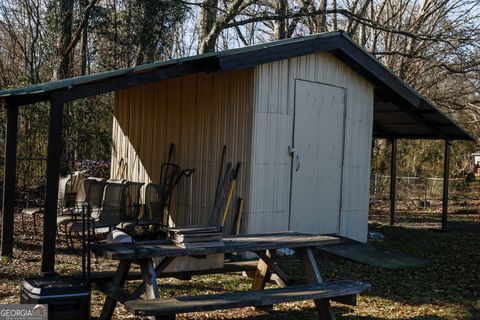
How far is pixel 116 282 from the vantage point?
17.8ft

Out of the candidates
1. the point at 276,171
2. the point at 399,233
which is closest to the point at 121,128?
the point at 276,171

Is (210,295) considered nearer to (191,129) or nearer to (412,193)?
(191,129)

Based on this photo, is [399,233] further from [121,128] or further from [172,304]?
[172,304]

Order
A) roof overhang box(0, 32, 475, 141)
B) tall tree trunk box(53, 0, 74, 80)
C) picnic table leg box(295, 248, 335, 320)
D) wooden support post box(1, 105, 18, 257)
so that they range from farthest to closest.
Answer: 1. tall tree trunk box(53, 0, 74, 80)
2. wooden support post box(1, 105, 18, 257)
3. roof overhang box(0, 32, 475, 141)
4. picnic table leg box(295, 248, 335, 320)

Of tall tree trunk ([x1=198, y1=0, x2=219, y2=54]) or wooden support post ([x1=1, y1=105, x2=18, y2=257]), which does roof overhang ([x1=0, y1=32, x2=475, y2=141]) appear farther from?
tall tree trunk ([x1=198, y1=0, x2=219, y2=54])

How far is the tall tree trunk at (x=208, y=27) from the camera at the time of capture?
17547 mm

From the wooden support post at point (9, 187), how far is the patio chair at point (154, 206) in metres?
1.89

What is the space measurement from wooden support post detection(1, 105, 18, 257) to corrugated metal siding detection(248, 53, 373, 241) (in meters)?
3.38

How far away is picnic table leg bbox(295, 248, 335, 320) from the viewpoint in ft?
18.4

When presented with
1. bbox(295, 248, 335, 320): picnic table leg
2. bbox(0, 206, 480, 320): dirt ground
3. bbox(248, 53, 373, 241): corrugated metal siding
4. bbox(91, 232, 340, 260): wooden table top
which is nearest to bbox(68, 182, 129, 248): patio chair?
bbox(0, 206, 480, 320): dirt ground

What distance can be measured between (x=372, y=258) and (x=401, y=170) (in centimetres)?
1601

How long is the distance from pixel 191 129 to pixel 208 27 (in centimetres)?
964

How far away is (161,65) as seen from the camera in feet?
24.6

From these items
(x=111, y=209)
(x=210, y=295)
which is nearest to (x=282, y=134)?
(x=111, y=209)
